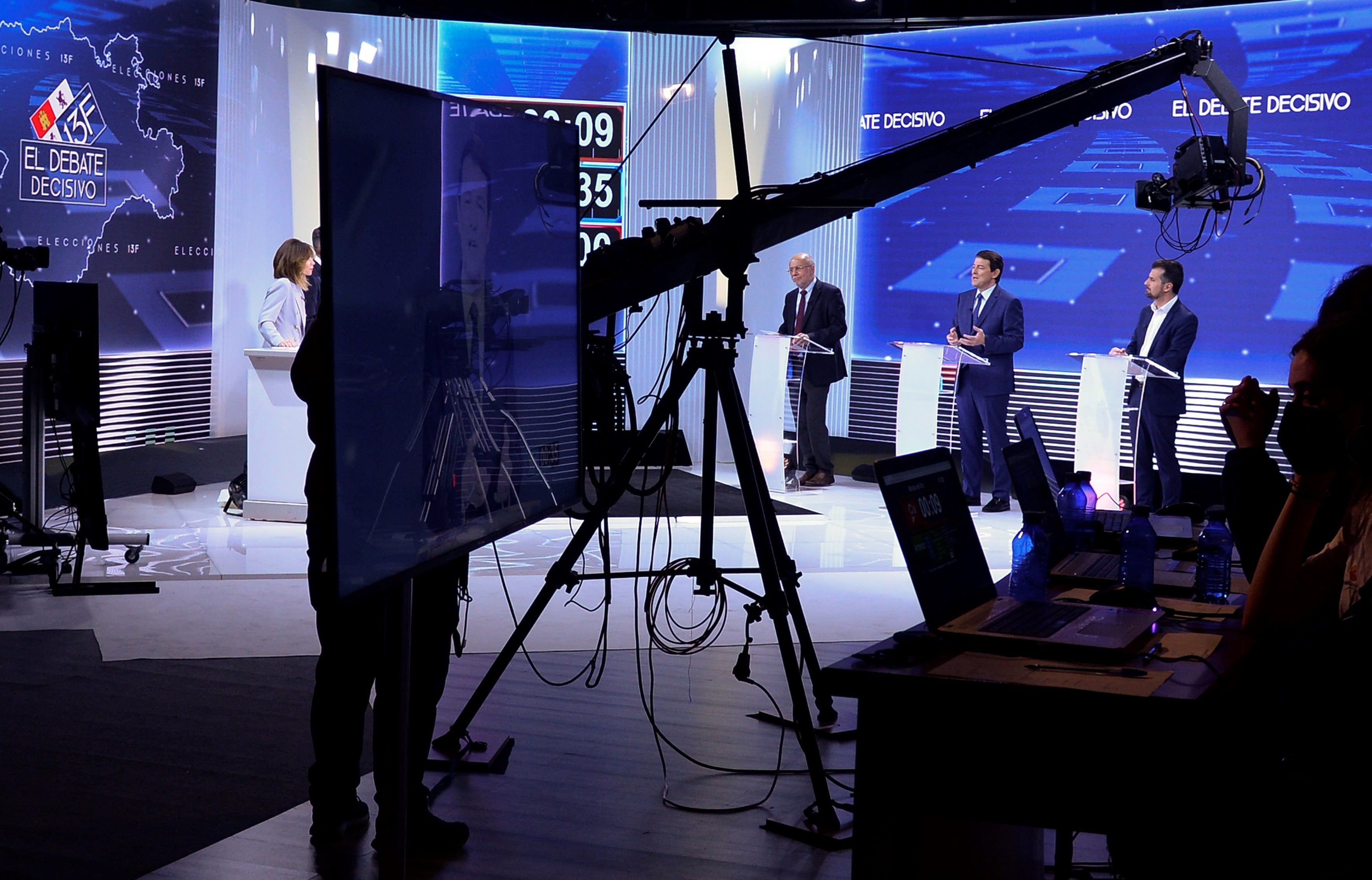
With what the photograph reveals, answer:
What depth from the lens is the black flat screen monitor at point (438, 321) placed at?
5.05ft

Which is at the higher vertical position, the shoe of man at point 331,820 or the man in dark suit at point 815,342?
the man in dark suit at point 815,342

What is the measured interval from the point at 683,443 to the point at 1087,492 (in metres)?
1.16

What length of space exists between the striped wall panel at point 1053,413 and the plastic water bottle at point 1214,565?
5706 mm

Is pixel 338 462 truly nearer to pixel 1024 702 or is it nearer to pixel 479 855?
pixel 1024 702

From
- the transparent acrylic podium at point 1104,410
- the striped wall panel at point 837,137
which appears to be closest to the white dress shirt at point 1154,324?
the transparent acrylic podium at point 1104,410

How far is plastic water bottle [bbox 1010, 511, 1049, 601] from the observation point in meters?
2.43

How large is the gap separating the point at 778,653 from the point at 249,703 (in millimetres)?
1875

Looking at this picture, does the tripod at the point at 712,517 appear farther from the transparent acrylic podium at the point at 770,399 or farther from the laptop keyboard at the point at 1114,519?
the transparent acrylic podium at the point at 770,399

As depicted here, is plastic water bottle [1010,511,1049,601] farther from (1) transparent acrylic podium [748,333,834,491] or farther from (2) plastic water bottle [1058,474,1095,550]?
(1) transparent acrylic podium [748,333,834,491]

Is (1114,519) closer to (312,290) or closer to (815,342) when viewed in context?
(312,290)

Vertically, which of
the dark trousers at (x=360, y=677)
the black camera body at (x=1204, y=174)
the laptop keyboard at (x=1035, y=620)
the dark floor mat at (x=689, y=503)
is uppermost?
the black camera body at (x=1204, y=174)

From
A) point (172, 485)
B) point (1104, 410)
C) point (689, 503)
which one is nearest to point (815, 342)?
point (689, 503)

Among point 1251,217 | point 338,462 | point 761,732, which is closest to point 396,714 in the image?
point 338,462

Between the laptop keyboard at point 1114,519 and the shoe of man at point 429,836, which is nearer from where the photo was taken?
the shoe of man at point 429,836
